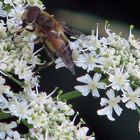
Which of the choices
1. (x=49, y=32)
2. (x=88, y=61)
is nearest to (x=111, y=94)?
(x=88, y=61)

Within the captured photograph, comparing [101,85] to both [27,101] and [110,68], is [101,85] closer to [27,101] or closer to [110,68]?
[110,68]

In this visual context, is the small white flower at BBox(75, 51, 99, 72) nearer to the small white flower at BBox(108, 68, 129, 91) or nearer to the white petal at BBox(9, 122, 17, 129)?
the small white flower at BBox(108, 68, 129, 91)

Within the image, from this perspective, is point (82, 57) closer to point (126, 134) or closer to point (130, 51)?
point (130, 51)

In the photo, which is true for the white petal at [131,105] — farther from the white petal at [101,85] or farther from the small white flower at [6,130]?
the small white flower at [6,130]

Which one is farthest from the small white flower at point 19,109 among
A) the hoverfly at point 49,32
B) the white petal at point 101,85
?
the white petal at point 101,85

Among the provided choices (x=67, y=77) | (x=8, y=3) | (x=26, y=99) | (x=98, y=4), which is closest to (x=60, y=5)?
(x=98, y=4)

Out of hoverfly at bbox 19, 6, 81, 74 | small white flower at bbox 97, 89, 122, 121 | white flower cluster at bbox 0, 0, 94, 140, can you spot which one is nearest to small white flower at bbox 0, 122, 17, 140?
white flower cluster at bbox 0, 0, 94, 140
